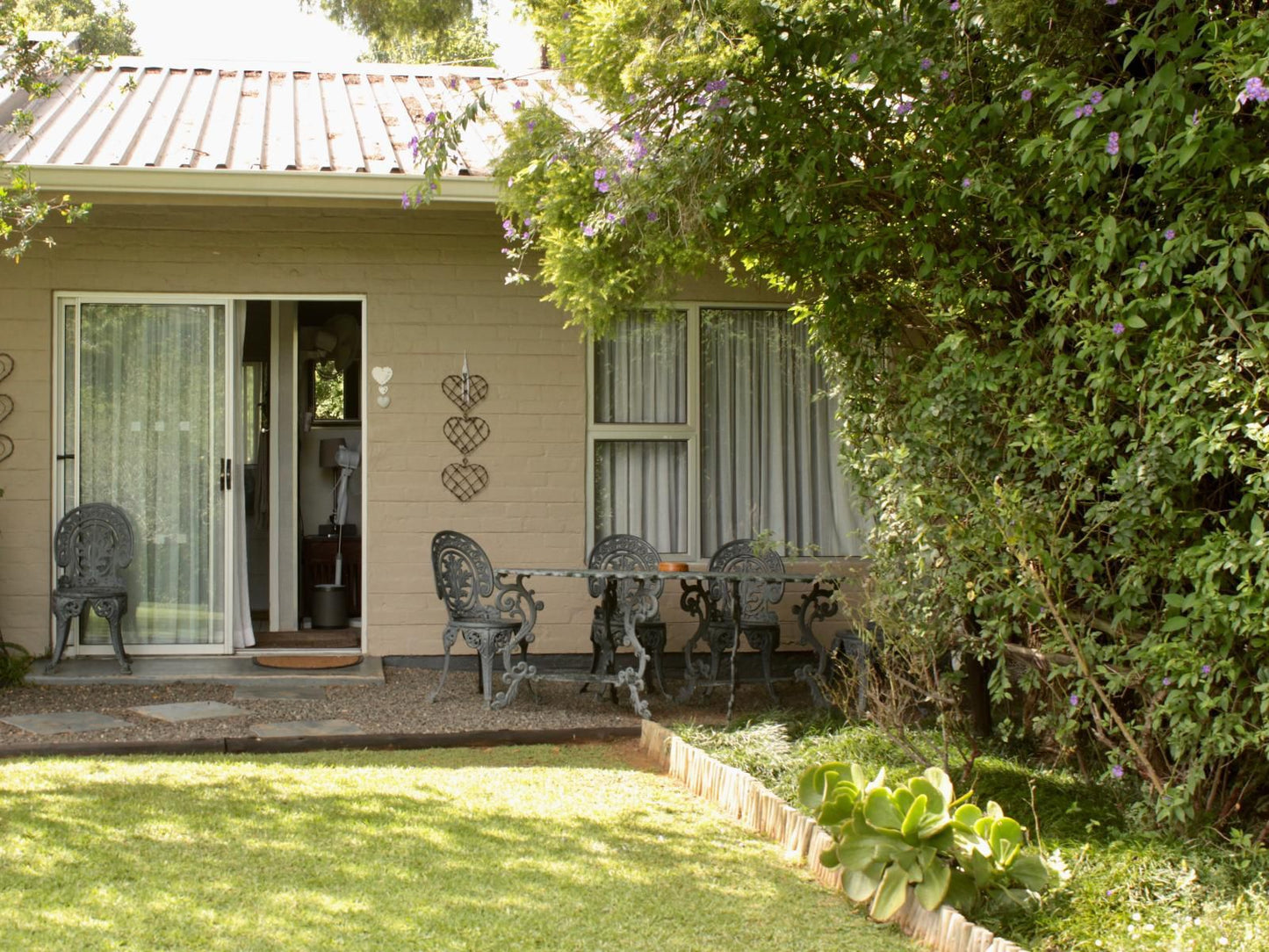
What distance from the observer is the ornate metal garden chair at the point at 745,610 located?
6.62 m

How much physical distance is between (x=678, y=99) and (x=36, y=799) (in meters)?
3.20

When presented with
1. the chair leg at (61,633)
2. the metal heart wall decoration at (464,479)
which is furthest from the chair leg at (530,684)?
the chair leg at (61,633)

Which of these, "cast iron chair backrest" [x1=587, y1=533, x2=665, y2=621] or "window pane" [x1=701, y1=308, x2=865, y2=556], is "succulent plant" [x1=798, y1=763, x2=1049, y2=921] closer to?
"cast iron chair backrest" [x1=587, y1=533, x2=665, y2=621]

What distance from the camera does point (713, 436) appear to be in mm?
7820

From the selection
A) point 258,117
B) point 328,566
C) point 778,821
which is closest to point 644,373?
point 258,117

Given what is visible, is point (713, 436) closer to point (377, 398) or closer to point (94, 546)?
point (377, 398)

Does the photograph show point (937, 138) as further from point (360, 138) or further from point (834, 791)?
point (360, 138)

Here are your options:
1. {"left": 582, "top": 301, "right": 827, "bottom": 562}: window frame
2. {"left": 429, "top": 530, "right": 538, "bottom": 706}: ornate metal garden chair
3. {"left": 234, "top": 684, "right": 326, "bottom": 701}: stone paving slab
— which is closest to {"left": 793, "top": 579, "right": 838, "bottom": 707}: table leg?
{"left": 582, "top": 301, "right": 827, "bottom": 562}: window frame

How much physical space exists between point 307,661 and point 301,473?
2.85 m

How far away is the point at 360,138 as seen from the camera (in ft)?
24.2

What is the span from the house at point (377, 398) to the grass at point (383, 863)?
2.47m

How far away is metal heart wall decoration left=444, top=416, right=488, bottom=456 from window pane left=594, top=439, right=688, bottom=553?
690 mm

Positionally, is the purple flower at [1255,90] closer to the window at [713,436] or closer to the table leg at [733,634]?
the table leg at [733,634]

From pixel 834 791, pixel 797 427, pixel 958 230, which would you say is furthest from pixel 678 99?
pixel 797 427
